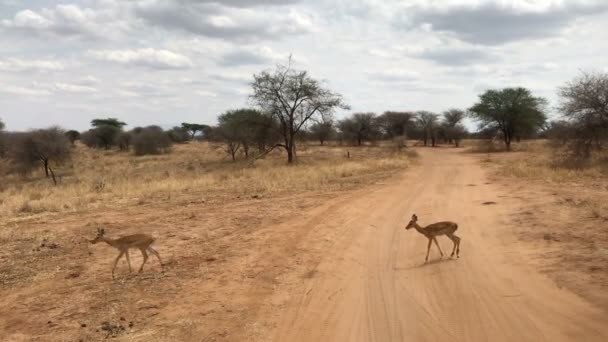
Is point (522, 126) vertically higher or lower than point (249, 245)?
higher

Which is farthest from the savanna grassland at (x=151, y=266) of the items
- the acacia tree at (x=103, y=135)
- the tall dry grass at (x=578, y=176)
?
the acacia tree at (x=103, y=135)

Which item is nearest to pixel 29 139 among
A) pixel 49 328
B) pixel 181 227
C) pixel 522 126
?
pixel 181 227

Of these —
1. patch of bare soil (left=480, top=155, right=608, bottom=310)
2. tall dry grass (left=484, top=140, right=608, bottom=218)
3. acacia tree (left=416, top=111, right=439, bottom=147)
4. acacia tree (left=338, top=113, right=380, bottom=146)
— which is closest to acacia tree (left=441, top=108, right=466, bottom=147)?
acacia tree (left=416, top=111, right=439, bottom=147)

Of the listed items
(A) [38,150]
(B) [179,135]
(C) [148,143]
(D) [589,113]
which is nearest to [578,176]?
(D) [589,113]

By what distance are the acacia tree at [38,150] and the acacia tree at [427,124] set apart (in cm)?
4612

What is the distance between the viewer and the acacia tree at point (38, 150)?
3803 centimetres

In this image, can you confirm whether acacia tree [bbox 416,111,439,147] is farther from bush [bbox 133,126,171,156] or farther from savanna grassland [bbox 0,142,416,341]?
savanna grassland [bbox 0,142,416,341]

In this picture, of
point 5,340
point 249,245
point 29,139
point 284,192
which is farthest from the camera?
point 29,139

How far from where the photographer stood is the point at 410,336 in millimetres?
6016

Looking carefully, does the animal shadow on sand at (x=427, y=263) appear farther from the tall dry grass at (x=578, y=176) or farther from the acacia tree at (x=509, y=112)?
the acacia tree at (x=509, y=112)

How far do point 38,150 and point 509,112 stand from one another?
40711 millimetres

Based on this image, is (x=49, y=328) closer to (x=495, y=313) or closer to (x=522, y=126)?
(x=495, y=313)

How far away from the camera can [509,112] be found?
48.2 meters

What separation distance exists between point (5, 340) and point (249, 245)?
16.7ft
